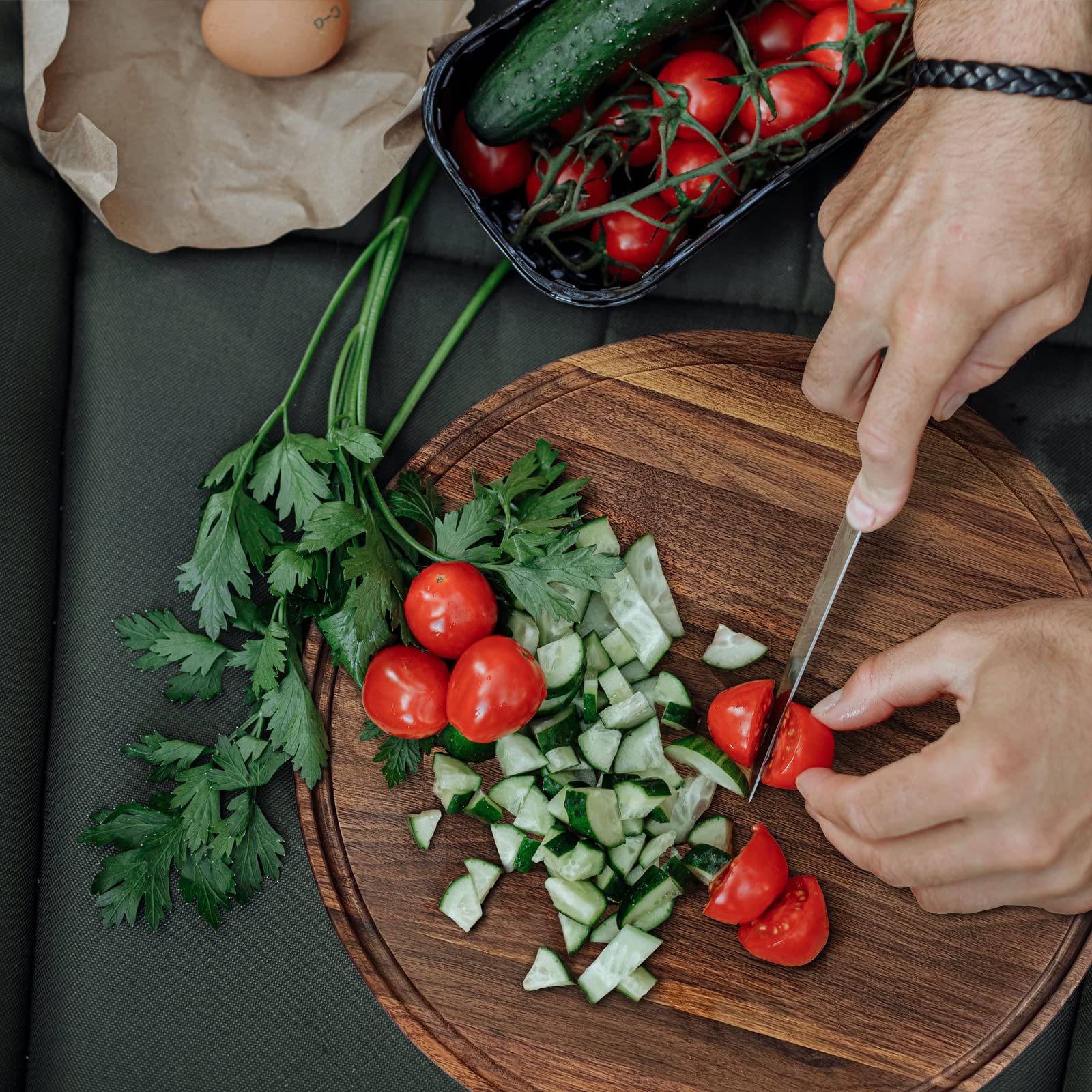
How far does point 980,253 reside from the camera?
1182 mm

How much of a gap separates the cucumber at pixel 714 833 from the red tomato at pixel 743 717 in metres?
0.10

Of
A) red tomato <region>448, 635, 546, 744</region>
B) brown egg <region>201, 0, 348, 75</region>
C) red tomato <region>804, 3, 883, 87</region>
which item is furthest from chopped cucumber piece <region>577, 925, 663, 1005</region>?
brown egg <region>201, 0, 348, 75</region>

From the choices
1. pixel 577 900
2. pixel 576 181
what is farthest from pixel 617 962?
pixel 576 181

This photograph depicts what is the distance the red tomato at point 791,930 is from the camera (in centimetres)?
148

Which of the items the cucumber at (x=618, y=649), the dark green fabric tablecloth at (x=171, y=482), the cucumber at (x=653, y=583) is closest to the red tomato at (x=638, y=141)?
the dark green fabric tablecloth at (x=171, y=482)

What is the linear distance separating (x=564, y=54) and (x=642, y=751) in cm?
108

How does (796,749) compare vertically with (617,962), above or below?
above

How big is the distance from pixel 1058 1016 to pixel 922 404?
1162 mm

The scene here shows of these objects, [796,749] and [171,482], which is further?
[171,482]

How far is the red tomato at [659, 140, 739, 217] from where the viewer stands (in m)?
1.53

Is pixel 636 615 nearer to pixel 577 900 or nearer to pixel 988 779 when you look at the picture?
pixel 577 900

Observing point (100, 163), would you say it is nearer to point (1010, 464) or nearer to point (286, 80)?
point (286, 80)

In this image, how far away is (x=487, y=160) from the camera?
5.36 feet

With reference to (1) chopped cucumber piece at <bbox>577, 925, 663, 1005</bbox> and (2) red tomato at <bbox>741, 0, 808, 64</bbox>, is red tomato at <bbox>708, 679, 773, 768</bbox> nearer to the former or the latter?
(1) chopped cucumber piece at <bbox>577, 925, 663, 1005</bbox>
